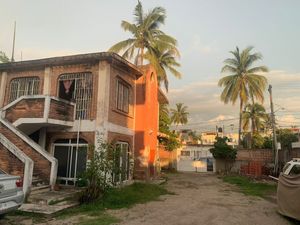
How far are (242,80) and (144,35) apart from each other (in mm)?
14595

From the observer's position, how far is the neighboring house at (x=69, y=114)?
1184cm

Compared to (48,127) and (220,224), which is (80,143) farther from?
(220,224)

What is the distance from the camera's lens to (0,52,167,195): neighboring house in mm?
11836

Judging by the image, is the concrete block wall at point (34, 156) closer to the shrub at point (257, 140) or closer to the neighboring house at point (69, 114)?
the neighboring house at point (69, 114)

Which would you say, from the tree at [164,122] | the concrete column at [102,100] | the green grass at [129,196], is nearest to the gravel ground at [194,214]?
the green grass at [129,196]

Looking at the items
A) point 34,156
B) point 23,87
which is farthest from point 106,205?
point 23,87

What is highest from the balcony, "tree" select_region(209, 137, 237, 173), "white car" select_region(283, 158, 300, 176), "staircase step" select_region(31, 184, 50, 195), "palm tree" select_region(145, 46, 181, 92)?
"palm tree" select_region(145, 46, 181, 92)

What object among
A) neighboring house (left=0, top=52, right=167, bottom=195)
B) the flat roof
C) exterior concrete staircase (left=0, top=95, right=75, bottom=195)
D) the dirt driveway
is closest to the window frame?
neighboring house (left=0, top=52, right=167, bottom=195)

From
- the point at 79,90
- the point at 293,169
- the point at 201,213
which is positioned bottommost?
the point at 201,213

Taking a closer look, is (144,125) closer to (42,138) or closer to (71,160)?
(71,160)

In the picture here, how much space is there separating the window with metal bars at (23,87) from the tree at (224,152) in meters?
21.3

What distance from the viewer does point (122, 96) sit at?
1574cm

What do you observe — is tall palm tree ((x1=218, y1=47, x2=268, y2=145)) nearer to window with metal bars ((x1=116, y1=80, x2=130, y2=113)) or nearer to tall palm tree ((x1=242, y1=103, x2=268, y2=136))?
tall palm tree ((x1=242, y1=103, x2=268, y2=136))

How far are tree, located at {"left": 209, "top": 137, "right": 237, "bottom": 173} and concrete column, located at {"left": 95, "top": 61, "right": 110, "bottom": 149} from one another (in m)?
20.0
